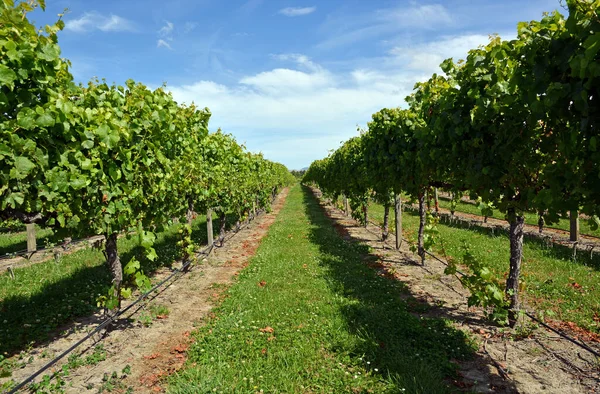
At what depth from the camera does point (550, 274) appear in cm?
1000

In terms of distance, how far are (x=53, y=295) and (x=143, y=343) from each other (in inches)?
165

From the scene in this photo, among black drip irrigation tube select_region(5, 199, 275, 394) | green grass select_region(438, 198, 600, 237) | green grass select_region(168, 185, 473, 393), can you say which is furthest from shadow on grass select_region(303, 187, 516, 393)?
green grass select_region(438, 198, 600, 237)

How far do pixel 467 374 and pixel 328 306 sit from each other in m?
3.20

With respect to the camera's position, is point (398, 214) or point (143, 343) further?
point (398, 214)

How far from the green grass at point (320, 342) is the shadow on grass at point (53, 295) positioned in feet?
8.69

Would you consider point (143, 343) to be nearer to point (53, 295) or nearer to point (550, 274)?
point (53, 295)

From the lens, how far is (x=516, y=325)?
6750mm

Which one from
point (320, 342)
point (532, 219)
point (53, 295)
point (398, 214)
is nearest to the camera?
point (320, 342)

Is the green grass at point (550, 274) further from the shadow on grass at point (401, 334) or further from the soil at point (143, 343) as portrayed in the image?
the soil at point (143, 343)

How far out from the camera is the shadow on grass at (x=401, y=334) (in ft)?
16.9

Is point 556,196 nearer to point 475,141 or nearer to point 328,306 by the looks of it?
point 475,141

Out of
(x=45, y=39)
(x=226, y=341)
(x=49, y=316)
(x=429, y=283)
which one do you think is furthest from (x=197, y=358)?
(x=429, y=283)

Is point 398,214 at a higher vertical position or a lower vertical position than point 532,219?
higher

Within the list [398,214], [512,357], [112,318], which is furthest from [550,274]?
[112,318]
